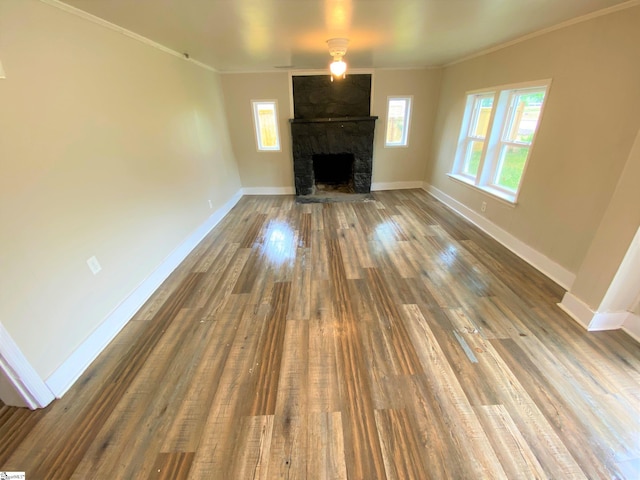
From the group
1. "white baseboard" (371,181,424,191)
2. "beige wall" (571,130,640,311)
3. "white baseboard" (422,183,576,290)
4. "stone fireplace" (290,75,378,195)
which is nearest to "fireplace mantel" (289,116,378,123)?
"stone fireplace" (290,75,378,195)

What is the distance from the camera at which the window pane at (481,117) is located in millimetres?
3637

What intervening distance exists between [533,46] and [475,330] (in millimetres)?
2816

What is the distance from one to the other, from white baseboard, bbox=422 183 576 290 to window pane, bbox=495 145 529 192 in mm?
495

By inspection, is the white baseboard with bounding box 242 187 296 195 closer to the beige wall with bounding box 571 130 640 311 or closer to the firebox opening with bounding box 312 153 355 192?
the firebox opening with bounding box 312 153 355 192

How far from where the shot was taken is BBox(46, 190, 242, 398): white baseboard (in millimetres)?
1606

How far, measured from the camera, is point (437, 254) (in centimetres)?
299

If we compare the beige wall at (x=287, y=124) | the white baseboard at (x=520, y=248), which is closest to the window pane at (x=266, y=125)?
the beige wall at (x=287, y=124)

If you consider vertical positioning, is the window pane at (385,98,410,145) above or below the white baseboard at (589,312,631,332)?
above

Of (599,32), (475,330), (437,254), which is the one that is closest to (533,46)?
(599,32)

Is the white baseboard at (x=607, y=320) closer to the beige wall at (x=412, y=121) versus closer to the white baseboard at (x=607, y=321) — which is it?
the white baseboard at (x=607, y=321)

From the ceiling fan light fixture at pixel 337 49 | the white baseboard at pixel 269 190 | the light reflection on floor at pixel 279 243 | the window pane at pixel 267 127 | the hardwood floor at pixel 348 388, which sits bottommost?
the hardwood floor at pixel 348 388

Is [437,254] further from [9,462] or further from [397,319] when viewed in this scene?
[9,462]

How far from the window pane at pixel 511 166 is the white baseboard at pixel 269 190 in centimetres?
338

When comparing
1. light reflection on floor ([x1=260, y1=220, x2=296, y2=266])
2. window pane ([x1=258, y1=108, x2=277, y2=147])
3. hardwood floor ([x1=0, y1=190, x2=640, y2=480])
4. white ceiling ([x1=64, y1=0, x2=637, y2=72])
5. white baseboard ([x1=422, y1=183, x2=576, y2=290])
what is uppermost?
white ceiling ([x1=64, y1=0, x2=637, y2=72])
